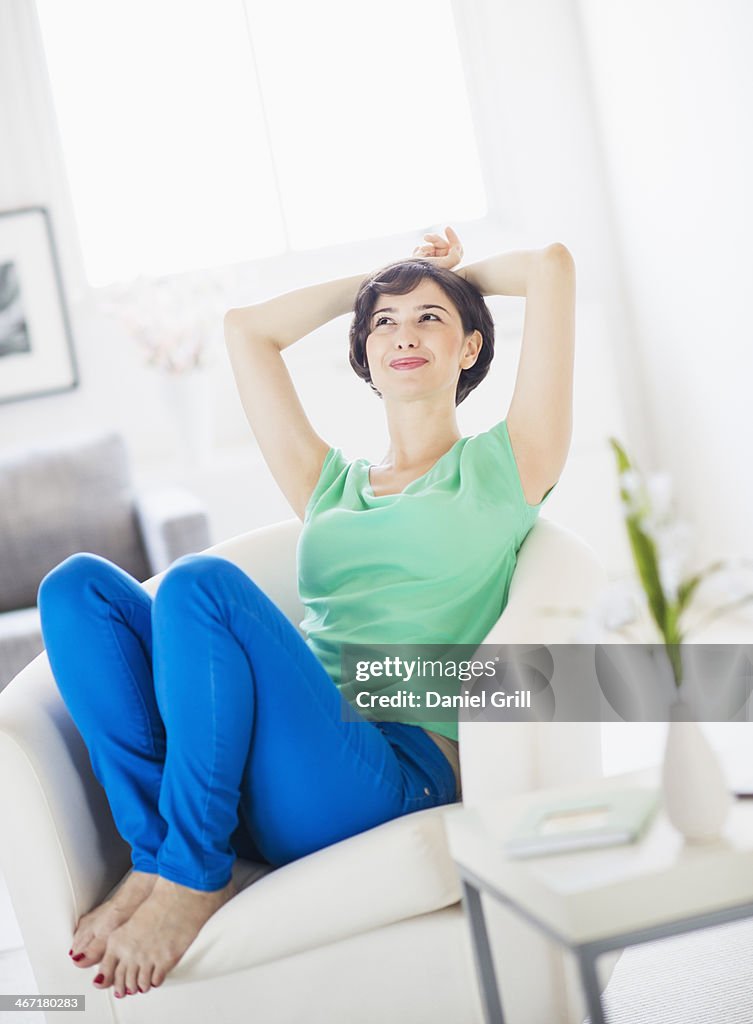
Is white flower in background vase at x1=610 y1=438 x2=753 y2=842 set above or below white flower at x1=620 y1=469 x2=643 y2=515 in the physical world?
below

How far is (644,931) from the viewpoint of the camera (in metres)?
0.87

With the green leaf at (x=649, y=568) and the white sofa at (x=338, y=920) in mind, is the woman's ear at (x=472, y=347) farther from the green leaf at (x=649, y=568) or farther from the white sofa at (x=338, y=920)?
the green leaf at (x=649, y=568)

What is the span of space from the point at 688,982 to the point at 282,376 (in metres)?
1.12

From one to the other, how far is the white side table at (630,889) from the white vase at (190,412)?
2796 mm

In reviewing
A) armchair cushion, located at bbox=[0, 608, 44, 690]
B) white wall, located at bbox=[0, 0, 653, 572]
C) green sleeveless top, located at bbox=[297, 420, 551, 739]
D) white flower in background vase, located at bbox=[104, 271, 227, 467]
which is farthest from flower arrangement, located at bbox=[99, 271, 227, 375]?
green sleeveless top, located at bbox=[297, 420, 551, 739]

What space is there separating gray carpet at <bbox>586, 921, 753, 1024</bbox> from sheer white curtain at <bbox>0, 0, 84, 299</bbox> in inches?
131

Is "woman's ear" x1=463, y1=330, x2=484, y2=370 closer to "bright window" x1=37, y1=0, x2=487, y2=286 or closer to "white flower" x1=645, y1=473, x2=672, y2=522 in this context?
"white flower" x1=645, y1=473, x2=672, y2=522

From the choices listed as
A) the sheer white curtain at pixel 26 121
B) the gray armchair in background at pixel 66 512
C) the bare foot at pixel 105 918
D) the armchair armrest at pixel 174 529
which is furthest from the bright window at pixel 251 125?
the bare foot at pixel 105 918

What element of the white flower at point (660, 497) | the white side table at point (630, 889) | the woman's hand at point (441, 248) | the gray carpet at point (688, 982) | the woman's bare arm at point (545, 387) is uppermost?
the woman's hand at point (441, 248)

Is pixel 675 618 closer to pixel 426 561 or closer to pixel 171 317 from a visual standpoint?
pixel 426 561

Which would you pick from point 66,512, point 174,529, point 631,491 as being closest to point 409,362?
point 631,491

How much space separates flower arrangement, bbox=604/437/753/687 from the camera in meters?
0.93

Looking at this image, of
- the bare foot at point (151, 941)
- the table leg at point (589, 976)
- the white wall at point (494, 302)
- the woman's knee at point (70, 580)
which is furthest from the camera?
the white wall at point (494, 302)

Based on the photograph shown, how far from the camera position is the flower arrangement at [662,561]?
3.05 feet
